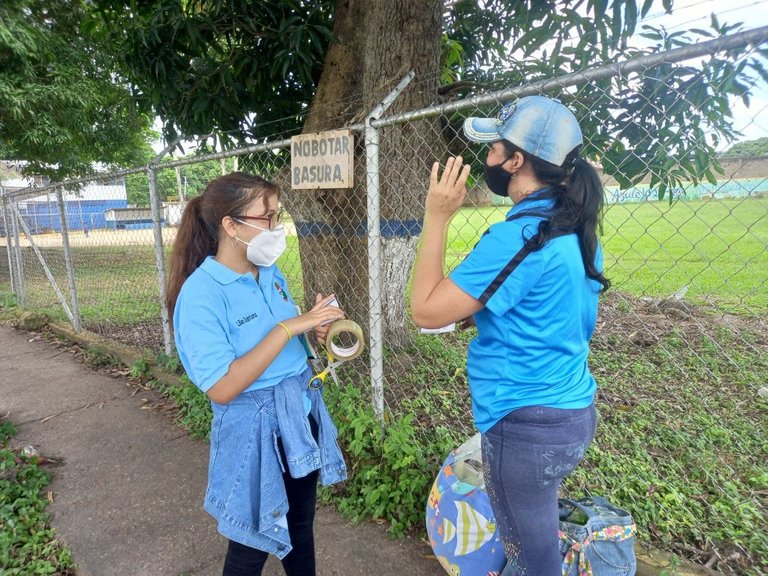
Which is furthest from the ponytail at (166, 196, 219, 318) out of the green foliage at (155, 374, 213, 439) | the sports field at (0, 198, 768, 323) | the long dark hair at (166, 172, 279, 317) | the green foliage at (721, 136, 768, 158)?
the sports field at (0, 198, 768, 323)

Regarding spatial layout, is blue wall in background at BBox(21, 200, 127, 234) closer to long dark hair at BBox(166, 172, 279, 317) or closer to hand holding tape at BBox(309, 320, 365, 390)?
long dark hair at BBox(166, 172, 279, 317)

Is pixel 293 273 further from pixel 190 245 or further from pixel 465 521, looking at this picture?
pixel 465 521

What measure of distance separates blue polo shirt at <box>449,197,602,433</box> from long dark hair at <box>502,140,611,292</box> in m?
0.02

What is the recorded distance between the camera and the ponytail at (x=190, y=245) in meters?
1.84

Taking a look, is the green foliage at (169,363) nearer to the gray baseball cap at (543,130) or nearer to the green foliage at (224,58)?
the green foliage at (224,58)

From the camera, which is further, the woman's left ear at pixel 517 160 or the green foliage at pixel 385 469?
the green foliage at pixel 385 469

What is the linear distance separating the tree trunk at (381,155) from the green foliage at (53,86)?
467 centimetres

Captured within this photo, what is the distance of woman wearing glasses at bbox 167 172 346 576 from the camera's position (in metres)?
1.61

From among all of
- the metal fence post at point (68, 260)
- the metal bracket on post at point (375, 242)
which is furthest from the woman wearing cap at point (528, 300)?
the metal fence post at point (68, 260)

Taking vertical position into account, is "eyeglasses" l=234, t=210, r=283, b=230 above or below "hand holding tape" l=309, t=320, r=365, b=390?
above

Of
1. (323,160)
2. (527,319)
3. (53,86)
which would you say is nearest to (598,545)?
(527,319)

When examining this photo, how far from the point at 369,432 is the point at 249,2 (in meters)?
3.35

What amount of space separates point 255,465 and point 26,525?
1.91m

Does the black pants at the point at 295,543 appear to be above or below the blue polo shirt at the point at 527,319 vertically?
below
